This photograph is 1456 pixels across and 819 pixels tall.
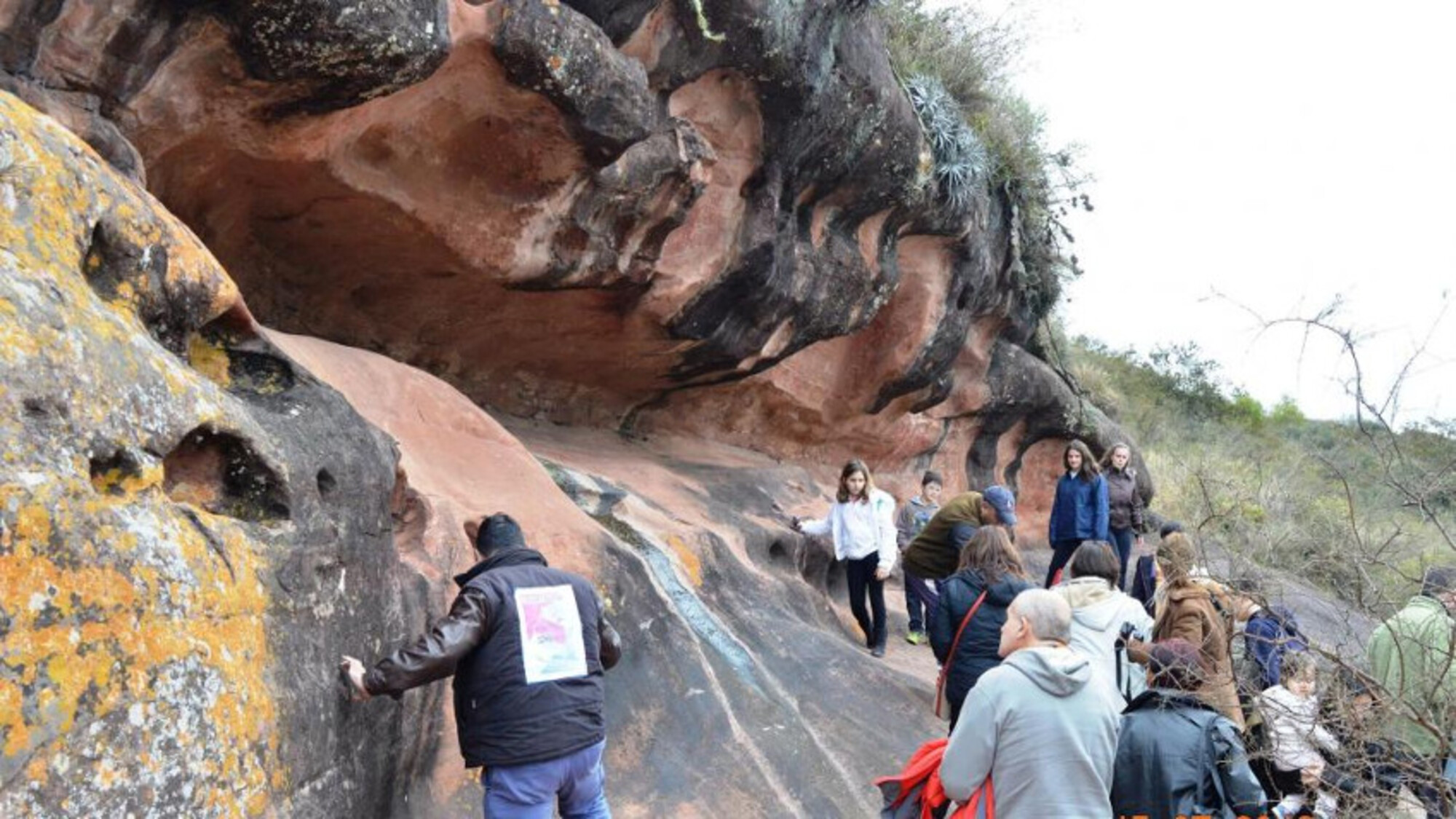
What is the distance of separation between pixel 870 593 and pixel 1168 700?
14.9ft

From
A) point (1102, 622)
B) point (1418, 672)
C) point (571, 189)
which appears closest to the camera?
point (1418, 672)

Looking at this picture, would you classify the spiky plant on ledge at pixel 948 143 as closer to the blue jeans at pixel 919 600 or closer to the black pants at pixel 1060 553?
the black pants at pixel 1060 553

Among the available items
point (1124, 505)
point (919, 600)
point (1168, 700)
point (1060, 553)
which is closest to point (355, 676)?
point (1168, 700)

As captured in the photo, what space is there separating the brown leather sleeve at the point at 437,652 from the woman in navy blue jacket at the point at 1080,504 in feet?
21.9

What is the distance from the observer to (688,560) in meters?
7.24

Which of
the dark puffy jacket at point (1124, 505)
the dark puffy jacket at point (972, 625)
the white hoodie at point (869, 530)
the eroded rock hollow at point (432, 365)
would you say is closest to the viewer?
the eroded rock hollow at point (432, 365)

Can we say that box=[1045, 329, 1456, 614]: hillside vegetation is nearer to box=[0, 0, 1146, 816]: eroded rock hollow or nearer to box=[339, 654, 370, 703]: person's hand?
box=[0, 0, 1146, 816]: eroded rock hollow

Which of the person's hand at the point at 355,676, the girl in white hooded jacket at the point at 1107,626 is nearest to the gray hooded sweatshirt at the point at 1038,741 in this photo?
the girl in white hooded jacket at the point at 1107,626

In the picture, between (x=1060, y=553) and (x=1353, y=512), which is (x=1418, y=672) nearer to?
(x=1353, y=512)

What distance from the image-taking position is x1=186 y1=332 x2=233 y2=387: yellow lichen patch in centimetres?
404

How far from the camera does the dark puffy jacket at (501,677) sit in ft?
11.9

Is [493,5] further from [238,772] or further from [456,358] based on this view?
[238,772]

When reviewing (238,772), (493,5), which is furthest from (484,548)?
(493,5)

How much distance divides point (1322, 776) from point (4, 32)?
5.97 metres
